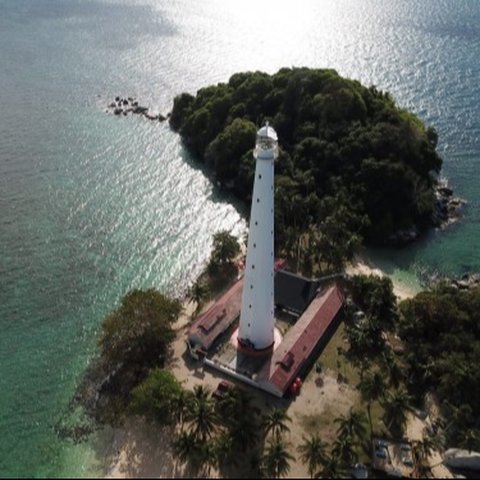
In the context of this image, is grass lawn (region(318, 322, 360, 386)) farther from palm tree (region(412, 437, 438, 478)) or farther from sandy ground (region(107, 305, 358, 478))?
palm tree (region(412, 437, 438, 478))

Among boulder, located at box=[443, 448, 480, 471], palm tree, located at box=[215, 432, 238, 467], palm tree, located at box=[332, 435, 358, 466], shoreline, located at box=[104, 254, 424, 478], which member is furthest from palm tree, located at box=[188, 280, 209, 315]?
boulder, located at box=[443, 448, 480, 471]

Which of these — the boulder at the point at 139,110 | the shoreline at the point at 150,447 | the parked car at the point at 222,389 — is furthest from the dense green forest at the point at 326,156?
the shoreline at the point at 150,447

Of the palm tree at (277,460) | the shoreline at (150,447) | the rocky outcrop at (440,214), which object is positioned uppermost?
the palm tree at (277,460)

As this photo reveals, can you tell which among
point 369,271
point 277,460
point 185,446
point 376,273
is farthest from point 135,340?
point 376,273

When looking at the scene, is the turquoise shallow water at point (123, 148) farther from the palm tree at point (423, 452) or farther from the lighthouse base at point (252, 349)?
the palm tree at point (423, 452)

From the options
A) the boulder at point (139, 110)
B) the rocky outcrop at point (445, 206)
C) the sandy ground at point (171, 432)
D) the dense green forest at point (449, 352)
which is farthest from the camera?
the boulder at point (139, 110)

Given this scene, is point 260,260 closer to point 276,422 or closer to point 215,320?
point 215,320

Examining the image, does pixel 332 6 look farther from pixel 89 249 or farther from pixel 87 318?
pixel 87 318
